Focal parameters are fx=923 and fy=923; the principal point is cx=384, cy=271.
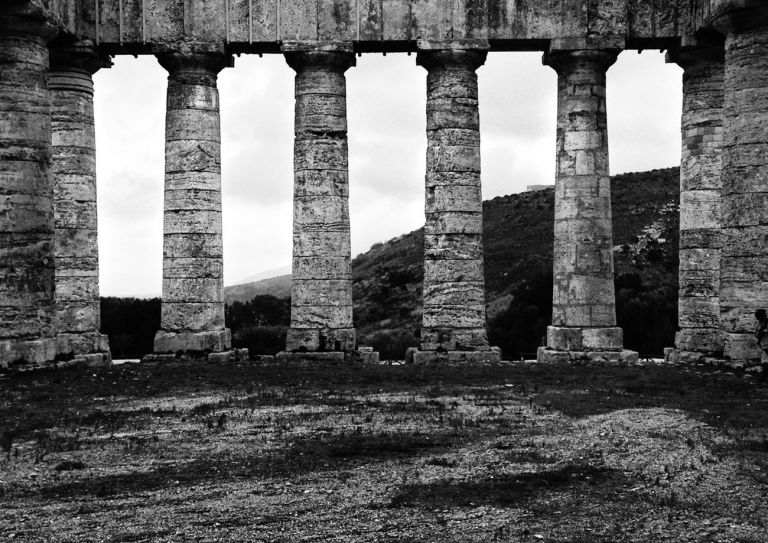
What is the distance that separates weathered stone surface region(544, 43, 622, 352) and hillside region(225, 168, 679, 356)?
40.3 feet

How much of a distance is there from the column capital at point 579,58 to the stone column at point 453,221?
1.99m

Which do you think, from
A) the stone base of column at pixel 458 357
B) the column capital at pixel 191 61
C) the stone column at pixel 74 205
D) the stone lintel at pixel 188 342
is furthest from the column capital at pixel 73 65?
the stone base of column at pixel 458 357

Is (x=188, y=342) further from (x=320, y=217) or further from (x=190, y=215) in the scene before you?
(x=320, y=217)

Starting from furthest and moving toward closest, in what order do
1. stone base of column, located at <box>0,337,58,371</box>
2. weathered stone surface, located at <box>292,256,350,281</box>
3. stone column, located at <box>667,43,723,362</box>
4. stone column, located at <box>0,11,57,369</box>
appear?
stone column, located at <box>667,43,723,362</box> → weathered stone surface, located at <box>292,256,350,281</box> → stone column, located at <box>0,11,57,369</box> → stone base of column, located at <box>0,337,58,371</box>

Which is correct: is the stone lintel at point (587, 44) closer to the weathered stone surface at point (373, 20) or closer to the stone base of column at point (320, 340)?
the weathered stone surface at point (373, 20)

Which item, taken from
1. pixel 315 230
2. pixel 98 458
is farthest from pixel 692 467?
pixel 315 230

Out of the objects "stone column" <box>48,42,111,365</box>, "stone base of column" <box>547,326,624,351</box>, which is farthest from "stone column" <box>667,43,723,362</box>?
"stone column" <box>48,42,111,365</box>

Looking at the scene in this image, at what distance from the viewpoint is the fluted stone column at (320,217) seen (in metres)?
24.6

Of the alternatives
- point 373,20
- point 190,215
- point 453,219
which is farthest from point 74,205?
point 453,219

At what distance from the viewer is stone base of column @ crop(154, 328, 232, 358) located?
24422mm

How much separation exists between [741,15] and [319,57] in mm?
10488

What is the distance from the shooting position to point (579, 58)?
24672 millimetres

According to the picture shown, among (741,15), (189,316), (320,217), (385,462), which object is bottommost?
(385,462)

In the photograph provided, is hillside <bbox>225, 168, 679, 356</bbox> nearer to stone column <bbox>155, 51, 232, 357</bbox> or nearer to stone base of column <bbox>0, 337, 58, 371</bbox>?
stone column <bbox>155, 51, 232, 357</bbox>
